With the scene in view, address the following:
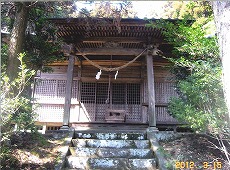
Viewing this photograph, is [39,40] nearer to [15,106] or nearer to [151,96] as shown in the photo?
[15,106]

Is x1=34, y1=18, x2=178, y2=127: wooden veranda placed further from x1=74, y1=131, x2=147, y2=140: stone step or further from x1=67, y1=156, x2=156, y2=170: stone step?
x1=67, y1=156, x2=156, y2=170: stone step

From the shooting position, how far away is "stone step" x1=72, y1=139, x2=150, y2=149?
6566 millimetres

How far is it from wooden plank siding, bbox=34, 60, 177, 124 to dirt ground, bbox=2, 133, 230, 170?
4.14 metres

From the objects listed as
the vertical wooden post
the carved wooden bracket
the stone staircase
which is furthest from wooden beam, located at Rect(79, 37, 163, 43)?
the stone staircase

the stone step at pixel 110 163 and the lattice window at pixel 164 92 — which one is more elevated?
the lattice window at pixel 164 92

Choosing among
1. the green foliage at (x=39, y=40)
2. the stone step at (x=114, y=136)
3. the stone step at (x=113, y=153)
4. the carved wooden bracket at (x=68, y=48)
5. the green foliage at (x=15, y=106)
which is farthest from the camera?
the carved wooden bracket at (x=68, y=48)

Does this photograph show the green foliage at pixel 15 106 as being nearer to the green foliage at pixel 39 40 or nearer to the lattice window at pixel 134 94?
the green foliage at pixel 39 40

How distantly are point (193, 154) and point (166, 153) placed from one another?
2.20 feet

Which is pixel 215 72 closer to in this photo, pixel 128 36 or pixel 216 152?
pixel 216 152

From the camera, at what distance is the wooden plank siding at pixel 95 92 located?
1084cm

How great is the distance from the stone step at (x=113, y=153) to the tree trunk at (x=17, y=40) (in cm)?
254

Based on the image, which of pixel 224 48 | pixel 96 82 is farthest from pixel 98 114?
pixel 224 48

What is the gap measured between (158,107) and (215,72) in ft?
17.5

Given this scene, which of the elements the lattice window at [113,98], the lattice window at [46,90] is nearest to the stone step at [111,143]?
the lattice window at [113,98]
